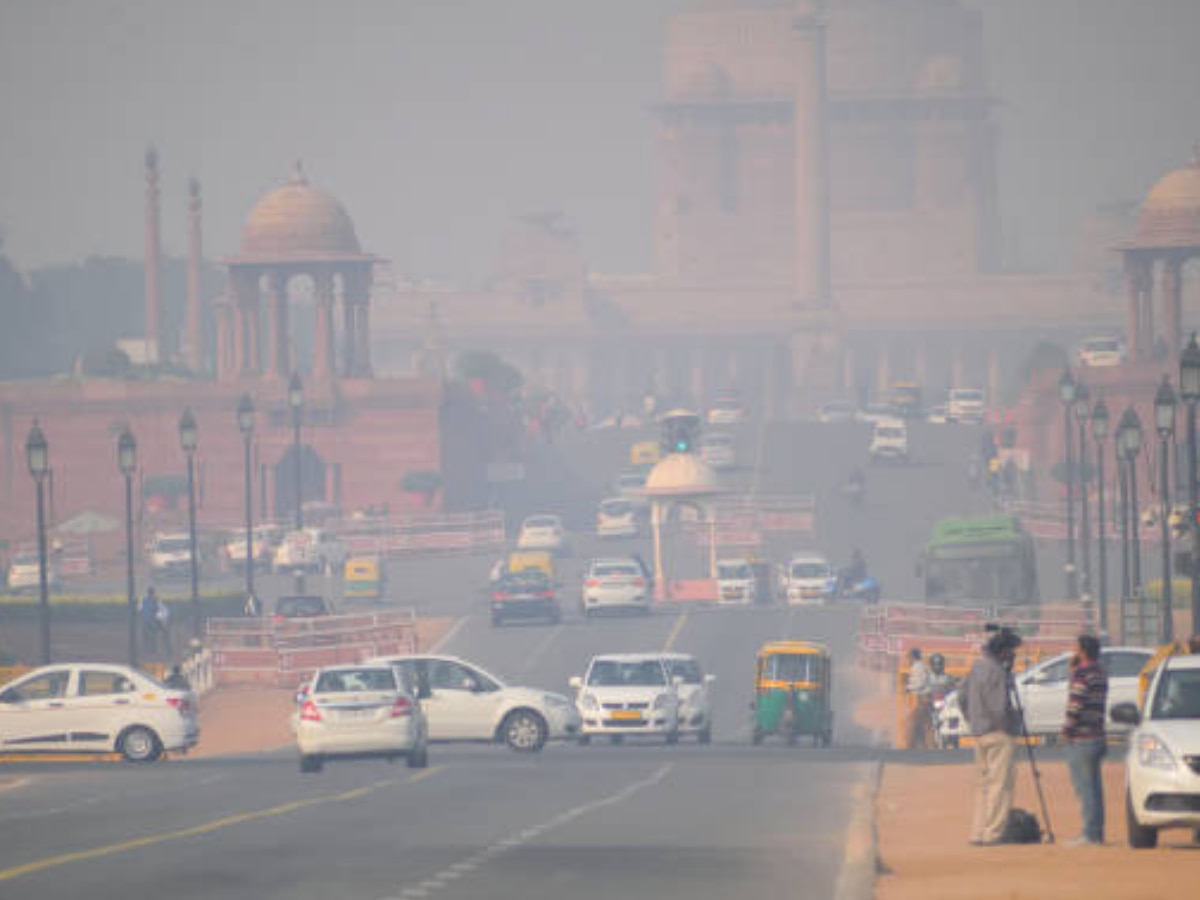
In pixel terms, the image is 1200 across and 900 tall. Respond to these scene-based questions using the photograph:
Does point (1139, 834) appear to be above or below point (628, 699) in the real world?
above

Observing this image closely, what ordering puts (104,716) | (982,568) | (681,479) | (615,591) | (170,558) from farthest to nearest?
(681,479) < (170,558) < (615,591) < (982,568) < (104,716)

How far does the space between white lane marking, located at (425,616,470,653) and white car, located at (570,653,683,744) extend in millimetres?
22264

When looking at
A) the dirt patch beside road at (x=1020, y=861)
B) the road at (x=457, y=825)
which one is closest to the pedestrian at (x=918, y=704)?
the road at (x=457, y=825)

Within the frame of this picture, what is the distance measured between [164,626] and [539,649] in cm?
832

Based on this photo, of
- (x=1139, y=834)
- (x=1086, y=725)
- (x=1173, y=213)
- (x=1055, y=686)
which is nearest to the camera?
(x=1139, y=834)

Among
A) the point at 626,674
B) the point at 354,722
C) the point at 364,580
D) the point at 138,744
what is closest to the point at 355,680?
the point at 354,722

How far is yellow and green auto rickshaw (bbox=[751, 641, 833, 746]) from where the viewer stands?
140 feet

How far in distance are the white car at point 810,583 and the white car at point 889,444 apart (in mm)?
39219

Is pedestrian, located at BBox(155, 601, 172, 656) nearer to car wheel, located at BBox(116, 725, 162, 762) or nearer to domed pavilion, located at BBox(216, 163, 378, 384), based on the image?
car wheel, located at BBox(116, 725, 162, 762)

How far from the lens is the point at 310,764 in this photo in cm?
3322

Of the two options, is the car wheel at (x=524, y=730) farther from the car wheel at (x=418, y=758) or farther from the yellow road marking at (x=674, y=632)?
the yellow road marking at (x=674, y=632)

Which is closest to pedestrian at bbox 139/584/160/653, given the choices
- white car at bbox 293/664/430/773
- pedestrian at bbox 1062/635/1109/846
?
white car at bbox 293/664/430/773

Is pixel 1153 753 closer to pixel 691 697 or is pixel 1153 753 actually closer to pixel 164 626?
pixel 691 697

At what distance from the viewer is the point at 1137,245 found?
11962cm
